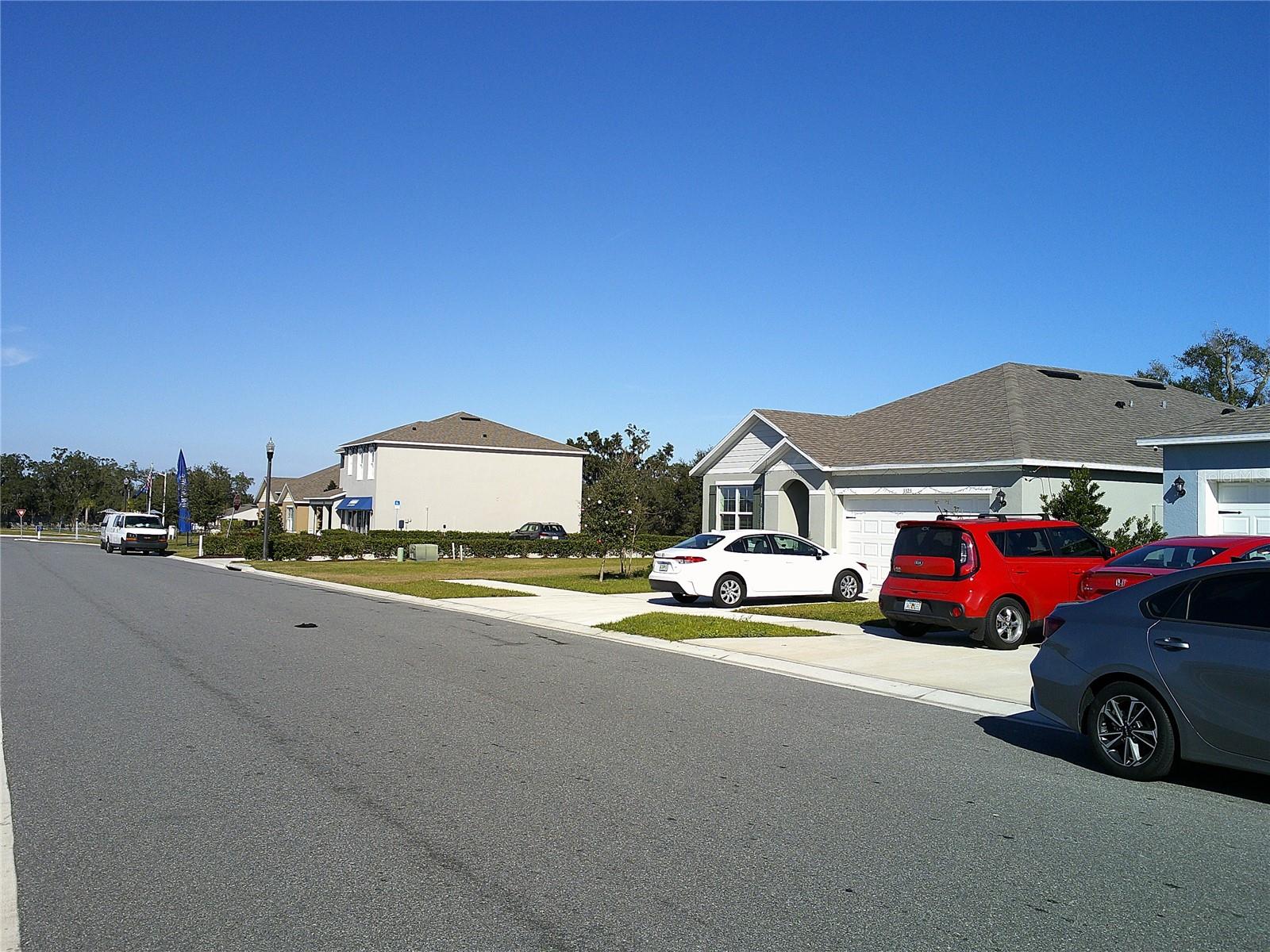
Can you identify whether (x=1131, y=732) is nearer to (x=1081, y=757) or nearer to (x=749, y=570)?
(x=1081, y=757)

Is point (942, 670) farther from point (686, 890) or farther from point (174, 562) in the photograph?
point (174, 562)

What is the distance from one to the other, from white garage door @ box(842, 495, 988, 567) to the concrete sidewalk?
647 cm

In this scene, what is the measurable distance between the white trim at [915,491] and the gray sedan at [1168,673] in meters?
15.4

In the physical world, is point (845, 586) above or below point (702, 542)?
below

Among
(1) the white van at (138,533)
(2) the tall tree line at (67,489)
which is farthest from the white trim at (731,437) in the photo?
(2) the tall tree line at (67,489)

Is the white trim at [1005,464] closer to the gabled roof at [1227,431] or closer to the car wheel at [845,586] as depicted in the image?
the gabled roof at [1227,431]

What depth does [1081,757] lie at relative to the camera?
8.19 m

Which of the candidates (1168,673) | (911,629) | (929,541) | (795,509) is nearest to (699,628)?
(911,629)

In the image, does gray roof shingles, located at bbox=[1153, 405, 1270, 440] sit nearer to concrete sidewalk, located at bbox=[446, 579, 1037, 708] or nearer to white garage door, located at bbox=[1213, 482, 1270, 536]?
white garage door, located at bbox=[1213, 482, 1270, 536]

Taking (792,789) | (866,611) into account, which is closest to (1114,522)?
(866,611)

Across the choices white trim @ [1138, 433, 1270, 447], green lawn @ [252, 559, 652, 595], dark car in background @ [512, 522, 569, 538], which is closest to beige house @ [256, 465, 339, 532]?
dark car in background @ [512, 522, 569, 538]

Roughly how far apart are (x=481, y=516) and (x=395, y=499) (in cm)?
548

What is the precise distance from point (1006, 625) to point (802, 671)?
3.84m

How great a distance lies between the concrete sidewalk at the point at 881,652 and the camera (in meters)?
11.7
